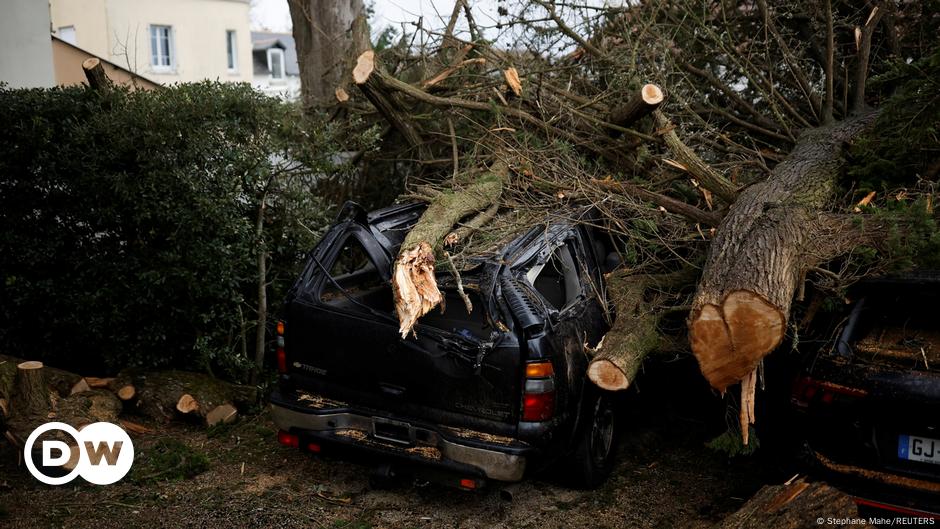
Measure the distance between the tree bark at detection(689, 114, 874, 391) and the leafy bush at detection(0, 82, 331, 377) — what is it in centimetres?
364

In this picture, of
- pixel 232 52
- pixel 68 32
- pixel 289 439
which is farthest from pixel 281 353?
pixel 232 52

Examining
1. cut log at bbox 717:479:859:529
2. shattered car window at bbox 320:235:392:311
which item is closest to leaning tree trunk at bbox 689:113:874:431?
cut log at bbox 717:479:859:529

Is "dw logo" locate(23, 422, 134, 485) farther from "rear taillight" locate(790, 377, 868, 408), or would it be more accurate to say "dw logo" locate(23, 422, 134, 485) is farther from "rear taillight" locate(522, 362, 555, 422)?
"rear taillight" locate(790, 377, 868, 408)

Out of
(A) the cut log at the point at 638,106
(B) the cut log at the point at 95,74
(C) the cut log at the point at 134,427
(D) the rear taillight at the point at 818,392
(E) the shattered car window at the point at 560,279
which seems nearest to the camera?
(D) the rear taillight at the point at 818,392

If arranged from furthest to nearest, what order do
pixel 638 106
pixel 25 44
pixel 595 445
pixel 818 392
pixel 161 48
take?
1. pixel 161 48
2. pixel 25 44
3. pixel 638 106
4. pixel 595 445
5. pixel 818 392

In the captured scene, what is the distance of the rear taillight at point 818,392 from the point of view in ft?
12.1

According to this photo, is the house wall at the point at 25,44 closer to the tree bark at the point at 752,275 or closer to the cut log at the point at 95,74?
the cut log at the point at 95,74

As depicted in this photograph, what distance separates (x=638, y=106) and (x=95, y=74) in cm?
449

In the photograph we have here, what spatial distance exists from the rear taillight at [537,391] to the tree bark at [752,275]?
80cm

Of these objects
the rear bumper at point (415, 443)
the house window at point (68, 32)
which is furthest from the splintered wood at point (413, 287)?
the house window at point (68, 32)

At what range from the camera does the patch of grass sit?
16.2ft

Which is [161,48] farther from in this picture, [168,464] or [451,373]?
[451,373]

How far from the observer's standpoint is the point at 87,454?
497 centimetres

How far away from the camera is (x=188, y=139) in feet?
19.2
